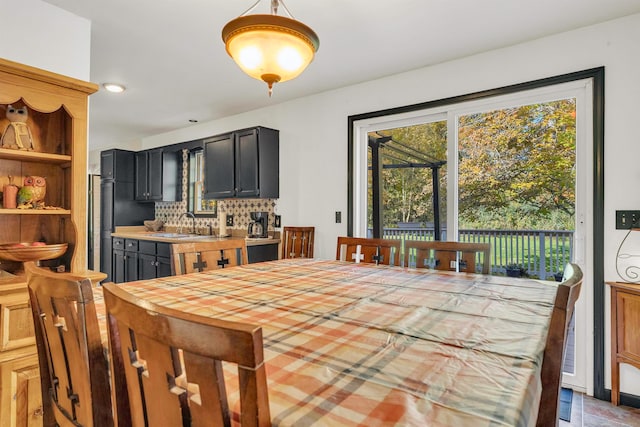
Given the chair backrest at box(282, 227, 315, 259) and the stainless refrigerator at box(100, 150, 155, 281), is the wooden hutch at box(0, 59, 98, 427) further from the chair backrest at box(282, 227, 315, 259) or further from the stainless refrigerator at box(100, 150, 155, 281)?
the stainless refrigerator at box(100, 150, 155, 281)

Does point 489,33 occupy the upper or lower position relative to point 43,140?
upper

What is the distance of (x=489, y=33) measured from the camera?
2.40 metres

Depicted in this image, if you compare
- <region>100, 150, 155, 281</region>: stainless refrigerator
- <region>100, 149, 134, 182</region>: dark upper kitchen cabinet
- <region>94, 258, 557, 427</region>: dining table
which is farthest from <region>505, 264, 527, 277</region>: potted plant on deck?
<region>100, 149, 134, 182</region>: dark upper kitchen cabinet

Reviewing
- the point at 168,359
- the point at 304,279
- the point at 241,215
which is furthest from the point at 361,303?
the point at 241,215

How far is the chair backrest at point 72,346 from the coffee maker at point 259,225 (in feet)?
9.81

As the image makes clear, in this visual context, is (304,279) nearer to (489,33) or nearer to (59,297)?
(59,297)

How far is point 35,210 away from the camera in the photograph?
5.90 feet

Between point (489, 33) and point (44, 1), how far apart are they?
2766mm

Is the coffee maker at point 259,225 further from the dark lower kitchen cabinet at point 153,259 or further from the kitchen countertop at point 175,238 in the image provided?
the dark lower kitchen cabinet at point 153,259

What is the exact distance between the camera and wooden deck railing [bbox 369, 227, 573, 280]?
278 cm

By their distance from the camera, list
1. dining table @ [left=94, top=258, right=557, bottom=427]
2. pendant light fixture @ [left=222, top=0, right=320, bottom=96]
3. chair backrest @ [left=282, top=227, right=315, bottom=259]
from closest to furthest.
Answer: dining table @ [left=94, top=258, right=557, bottom=427] < pendant light fixture @ [left=222, top=0, right=320, bottom=96] < chair backrest @ [left=282, top=227, right=315, bottom=259]

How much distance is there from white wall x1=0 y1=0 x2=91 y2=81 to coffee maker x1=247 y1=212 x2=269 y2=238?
2279 mm

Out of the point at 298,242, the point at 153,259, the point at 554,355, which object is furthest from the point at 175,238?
the point at 554,355

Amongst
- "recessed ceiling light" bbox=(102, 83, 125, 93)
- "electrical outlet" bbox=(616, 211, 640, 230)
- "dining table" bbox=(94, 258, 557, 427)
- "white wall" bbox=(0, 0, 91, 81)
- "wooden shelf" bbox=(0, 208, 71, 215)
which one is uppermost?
"recessed ceiling light" bbox=(102, 83, 125, 93)
